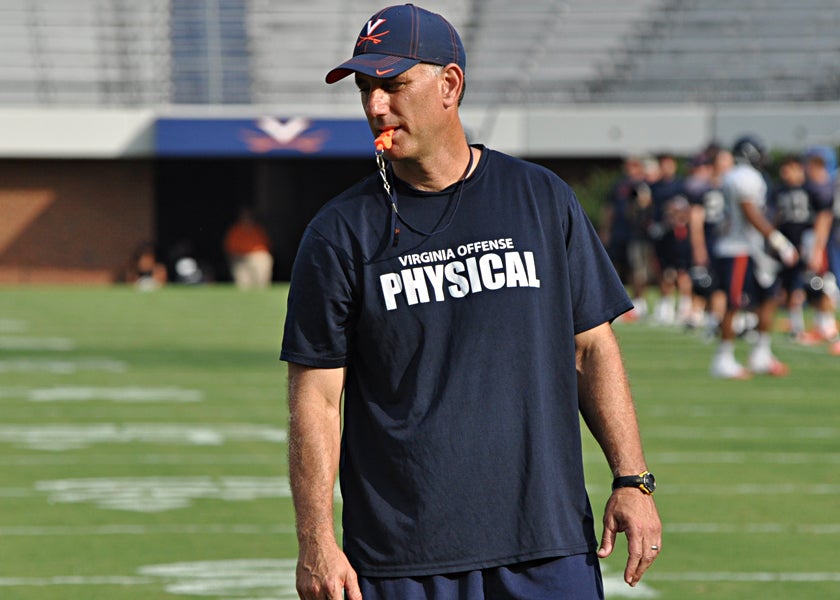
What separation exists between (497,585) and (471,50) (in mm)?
32873

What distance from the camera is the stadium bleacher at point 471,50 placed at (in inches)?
1357

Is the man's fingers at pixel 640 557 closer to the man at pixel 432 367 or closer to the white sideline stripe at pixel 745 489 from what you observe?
the man at pixel 432 367

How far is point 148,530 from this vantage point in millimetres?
7492

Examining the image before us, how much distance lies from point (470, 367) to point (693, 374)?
444 inches

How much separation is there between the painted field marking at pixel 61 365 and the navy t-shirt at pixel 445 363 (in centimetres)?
1157

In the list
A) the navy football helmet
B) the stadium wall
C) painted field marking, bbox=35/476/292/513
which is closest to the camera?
painted field marking, bbox=35/476/292/513

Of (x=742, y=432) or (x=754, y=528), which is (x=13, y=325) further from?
(x=754, y=528)

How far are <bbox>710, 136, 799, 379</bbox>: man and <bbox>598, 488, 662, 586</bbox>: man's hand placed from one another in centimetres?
1009

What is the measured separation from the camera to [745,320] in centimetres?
1819

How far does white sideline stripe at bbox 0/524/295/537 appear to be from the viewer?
24.3 ft

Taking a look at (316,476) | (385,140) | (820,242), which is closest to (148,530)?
(316,476)

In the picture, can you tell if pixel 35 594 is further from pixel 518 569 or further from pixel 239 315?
pixel 239 315

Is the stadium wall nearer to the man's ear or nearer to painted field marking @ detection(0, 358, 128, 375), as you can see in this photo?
painted field marking @ detection(0, 358, 128, 375)

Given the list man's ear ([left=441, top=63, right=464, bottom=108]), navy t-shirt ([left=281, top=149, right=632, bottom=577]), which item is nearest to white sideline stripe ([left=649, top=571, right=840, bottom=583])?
navy t-shirt ([left=281, top=149, right=632, bottom=577])
